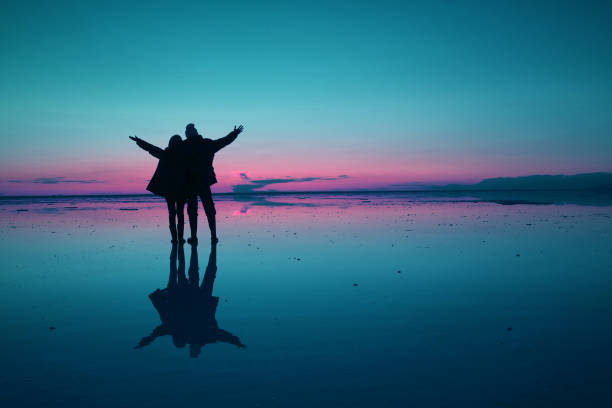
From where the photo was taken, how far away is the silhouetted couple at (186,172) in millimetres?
11469

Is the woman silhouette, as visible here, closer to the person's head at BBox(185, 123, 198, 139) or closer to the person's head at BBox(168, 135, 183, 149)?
the person's head at BBox(168, 135, 183, 149)

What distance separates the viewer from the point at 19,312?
202 inches

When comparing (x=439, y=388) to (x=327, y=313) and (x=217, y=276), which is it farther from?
(x=217, y=276)

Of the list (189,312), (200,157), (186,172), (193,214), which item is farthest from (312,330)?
(200,157)

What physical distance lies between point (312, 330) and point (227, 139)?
858 cm

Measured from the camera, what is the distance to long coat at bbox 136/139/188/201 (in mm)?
11438

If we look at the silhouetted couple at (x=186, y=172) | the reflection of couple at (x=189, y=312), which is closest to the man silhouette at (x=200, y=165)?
the silhouetted couple at (x=186, y=172)

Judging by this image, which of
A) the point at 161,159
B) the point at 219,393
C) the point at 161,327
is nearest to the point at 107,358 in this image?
the point at 161,327

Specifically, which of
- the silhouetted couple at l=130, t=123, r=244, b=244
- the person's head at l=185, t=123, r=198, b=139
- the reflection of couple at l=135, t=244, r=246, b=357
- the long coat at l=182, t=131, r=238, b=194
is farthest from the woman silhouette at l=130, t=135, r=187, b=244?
the reflection of couple at l=135, t=244, r=246, b=357

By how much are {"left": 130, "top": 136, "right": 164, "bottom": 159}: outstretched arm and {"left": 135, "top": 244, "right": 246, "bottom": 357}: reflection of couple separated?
479cm

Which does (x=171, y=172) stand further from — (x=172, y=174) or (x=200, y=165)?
(x=200, y=165)

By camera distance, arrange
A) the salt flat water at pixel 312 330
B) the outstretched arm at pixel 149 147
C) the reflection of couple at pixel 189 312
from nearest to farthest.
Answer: the salt flat water at pixel 312 330 < the reflection of couple at pixel 189 312 < the outstretched arm at pixel 149 147

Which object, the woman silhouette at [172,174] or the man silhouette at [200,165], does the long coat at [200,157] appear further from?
the woman silhouette at [172,174]

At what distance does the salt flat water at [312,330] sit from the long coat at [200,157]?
315 centimetres
